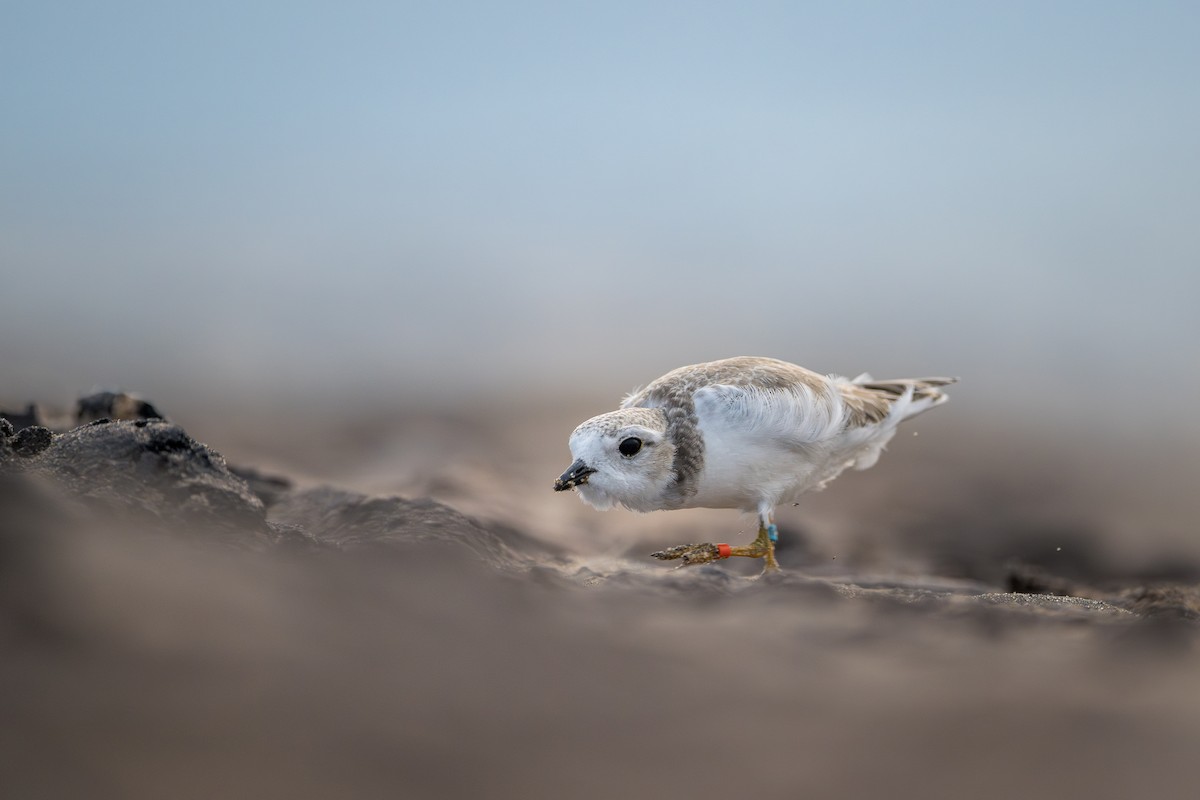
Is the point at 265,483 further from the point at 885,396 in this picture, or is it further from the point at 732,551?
the point at 885,396

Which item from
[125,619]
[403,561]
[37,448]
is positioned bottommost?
[125,619]

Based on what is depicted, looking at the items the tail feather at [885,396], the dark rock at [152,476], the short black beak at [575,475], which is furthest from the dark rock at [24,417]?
the tail feather at [885,396]

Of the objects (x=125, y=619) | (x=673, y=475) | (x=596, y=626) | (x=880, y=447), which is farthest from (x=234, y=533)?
(x=880, y=447)

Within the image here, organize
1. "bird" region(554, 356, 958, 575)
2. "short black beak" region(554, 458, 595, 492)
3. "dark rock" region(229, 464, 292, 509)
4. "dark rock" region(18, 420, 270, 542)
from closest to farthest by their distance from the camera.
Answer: "dark rock" region(18, 420, 270, 542)
"short black beak" region(554, 458, 595, 492)
"bird" region(554, 356, 958, 575)
"dark rock" region(229, 464, 292, 509)

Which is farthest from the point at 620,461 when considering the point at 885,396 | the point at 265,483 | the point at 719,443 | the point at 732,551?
the point at 265,483

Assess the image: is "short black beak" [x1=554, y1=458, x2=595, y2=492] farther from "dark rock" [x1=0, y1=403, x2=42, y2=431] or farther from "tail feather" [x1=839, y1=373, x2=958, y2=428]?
"dark rock" [x1=0, y1=403, x2=42, y2=431]

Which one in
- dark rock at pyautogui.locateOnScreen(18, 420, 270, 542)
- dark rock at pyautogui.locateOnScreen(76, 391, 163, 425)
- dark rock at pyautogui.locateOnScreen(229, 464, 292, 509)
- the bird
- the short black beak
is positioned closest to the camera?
dark rock at pyautogui.locateOnScreen(18, 420, 270, 542)

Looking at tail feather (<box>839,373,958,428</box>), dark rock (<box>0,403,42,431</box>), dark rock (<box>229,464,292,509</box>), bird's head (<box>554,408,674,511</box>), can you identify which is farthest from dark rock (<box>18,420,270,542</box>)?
tail feather (<box>839,373,958,428</box>)

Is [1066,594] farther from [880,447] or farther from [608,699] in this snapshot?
[608,699]
